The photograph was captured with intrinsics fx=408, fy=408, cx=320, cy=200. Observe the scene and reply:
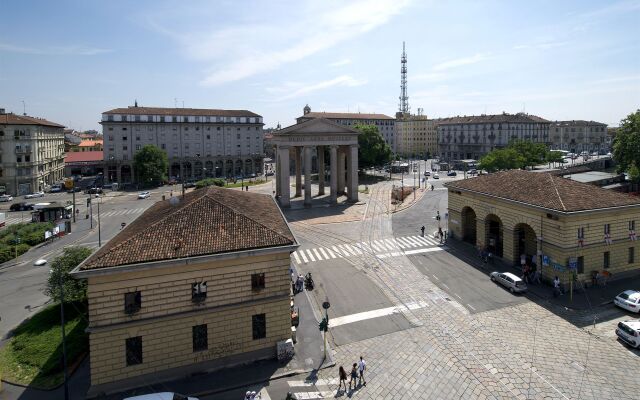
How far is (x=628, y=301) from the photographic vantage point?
98.3 feet

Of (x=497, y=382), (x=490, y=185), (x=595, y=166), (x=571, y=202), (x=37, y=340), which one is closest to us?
(x=497, y=382)

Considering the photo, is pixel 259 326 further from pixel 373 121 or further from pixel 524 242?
pixel 373 121

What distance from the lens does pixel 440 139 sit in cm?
17475

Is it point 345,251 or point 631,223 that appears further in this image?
point 345,251

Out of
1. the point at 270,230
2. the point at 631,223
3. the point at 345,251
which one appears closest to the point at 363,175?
the point at 345,251

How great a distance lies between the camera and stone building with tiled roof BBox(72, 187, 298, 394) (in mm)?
21672

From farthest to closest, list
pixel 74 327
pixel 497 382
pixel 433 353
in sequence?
→ pixel 74 327 < pixel 433 353 < pixel 497 382

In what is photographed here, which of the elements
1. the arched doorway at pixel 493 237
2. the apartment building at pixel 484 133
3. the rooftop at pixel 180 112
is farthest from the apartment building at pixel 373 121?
the arched doorway at pixel 493 237

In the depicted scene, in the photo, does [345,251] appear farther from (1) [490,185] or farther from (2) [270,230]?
(2) [270,230]

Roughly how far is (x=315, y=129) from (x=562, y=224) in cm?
4563

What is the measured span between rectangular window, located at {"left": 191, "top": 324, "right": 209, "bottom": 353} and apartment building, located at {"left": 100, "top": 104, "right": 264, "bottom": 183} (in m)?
91.4

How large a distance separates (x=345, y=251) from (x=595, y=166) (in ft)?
310

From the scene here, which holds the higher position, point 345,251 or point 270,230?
point 270,230

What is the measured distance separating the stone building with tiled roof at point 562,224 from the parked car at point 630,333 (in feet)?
25.0
